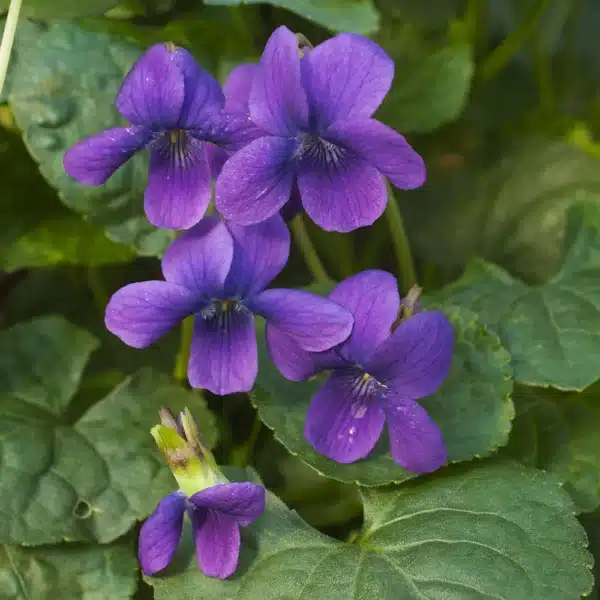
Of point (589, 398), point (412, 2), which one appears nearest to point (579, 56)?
point (412, 2)

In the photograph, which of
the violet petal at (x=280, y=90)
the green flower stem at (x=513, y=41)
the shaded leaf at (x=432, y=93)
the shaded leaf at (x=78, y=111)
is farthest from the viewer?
the green flower stem at (x=513, y=41)

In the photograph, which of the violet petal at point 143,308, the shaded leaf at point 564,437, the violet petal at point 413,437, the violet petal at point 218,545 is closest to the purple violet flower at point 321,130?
the violet petal at point 143,308

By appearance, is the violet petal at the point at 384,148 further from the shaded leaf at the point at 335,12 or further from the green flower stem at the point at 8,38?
the green flower stem at the point at 8,38

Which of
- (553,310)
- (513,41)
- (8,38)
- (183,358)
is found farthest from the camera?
(513,41)

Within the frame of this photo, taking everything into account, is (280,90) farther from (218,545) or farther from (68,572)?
(68,572)

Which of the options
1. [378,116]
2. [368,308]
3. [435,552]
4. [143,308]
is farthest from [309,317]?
[378,116]

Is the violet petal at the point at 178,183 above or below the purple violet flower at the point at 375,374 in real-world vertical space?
above

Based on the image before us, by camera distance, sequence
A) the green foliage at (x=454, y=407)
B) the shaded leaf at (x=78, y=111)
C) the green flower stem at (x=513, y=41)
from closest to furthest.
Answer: the green foliage at (x=454, y=407), the shaded leaf at (x=78, y=111), the green flower stem at (x=513, y=41)

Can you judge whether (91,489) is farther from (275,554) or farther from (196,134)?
(196,134)
